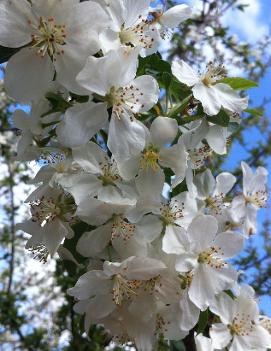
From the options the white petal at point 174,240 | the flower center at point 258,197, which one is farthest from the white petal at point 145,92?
the flower center at point 258,197

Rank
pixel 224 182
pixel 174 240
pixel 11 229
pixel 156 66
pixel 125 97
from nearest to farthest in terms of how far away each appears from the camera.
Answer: pixel 125 97, pixel 174 240, pixel 156 66, pixel 224 182, pixel 11 229

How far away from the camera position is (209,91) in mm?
1395

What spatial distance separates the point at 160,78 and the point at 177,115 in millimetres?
132

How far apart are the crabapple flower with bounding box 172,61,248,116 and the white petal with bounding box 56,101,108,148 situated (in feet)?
0.86

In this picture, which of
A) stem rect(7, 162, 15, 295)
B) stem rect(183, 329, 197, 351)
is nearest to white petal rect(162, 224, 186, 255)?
stem rect(183, 329, 197, 351)

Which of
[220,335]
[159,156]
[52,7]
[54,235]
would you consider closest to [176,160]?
[159,156]

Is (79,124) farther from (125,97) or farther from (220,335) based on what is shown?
(220,335)

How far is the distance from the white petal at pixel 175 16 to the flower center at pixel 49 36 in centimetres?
47

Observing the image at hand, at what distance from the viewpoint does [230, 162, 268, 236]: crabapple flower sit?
1.68 m

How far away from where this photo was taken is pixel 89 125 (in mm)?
A: 1226

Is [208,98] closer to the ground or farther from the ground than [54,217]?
farther from the ground

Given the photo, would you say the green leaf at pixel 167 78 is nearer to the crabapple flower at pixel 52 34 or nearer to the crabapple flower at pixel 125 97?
the crabapple flower at pixel 125 97

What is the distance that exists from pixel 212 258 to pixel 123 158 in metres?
0.38

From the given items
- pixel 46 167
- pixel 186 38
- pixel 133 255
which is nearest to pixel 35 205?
pixel 46 167
